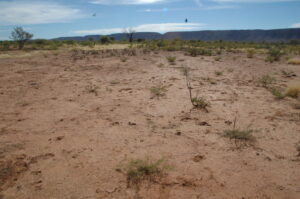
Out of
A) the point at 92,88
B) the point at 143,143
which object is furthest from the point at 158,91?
the point at 143,143

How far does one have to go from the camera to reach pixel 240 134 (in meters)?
3.65

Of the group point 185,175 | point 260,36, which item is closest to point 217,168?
point 185,175

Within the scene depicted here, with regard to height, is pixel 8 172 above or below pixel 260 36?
below

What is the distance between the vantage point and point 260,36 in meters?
95.8

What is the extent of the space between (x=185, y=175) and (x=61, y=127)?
8.33 ft

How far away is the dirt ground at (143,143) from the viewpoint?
2549 millimetres

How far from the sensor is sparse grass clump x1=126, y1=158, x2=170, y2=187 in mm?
2674

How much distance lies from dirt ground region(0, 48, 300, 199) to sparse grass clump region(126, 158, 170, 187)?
100 mm

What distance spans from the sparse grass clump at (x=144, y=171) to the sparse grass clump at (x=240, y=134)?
4.59 ft

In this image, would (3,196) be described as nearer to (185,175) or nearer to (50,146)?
(50,146)

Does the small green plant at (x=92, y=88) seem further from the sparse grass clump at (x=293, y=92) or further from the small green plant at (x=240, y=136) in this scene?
the sparse grass clump at (x=293, y=92)

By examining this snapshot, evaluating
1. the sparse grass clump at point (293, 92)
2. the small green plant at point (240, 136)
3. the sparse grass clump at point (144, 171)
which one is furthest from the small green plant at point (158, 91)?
the sparse grass clump at point (293, 92)

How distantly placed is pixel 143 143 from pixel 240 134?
1.61 m

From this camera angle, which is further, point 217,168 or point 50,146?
point 50,146
